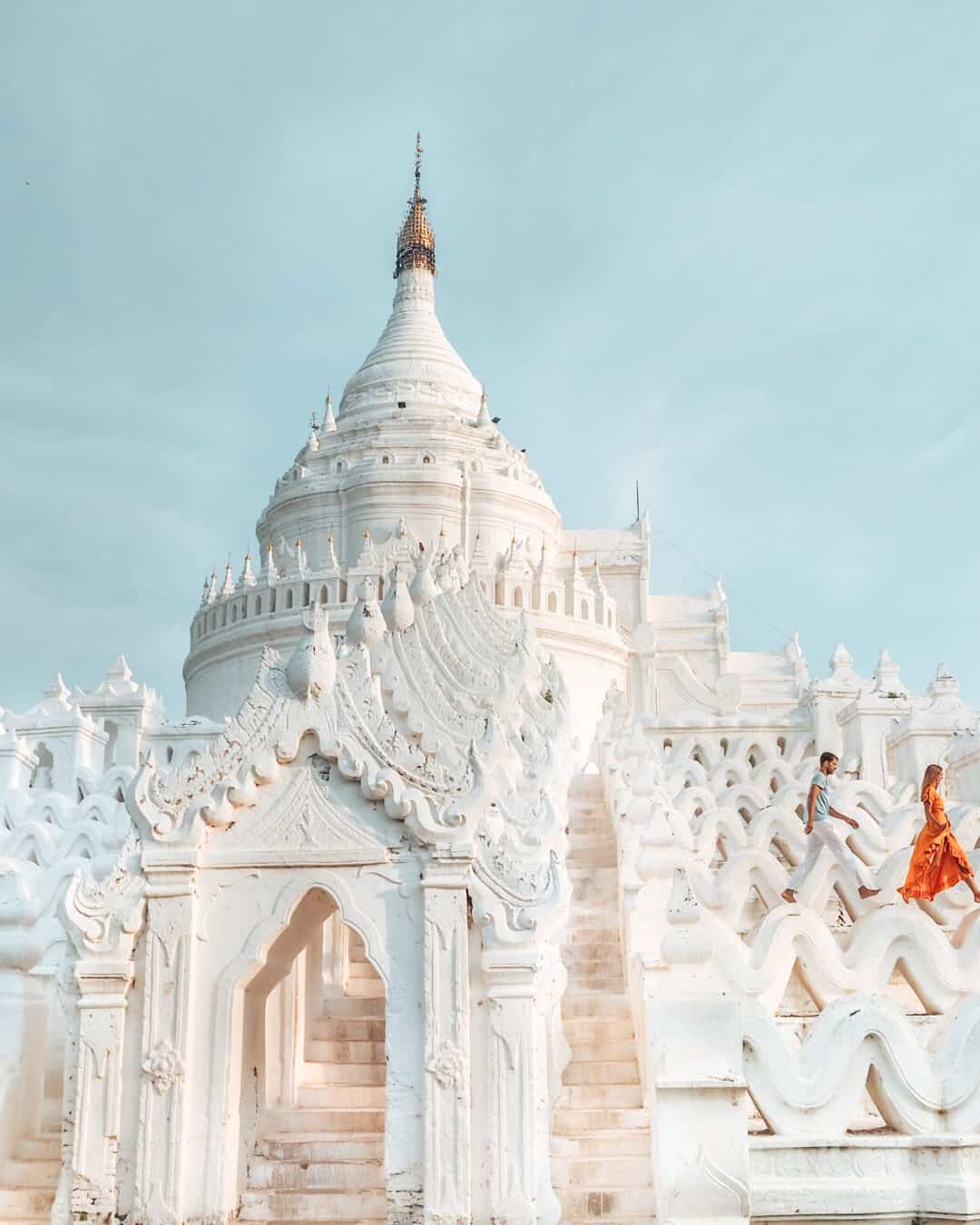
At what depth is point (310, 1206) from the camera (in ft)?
28.6

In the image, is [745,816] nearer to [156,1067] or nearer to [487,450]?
[156,1067]

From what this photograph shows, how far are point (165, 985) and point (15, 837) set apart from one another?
994 centimetres

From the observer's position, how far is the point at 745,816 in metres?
22.8

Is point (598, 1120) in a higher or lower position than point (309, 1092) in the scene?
lower

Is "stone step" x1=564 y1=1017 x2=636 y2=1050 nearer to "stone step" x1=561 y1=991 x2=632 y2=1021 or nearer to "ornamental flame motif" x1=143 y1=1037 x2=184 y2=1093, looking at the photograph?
"stone step" x1=561 y1=991 x2=632 y2=1021

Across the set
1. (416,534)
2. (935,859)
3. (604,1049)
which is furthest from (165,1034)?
(416,534)

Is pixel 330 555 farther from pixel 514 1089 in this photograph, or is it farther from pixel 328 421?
pixel 514 1089

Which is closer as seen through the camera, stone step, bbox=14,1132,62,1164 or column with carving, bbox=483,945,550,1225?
column with carving, bbox=483,945,550,1225

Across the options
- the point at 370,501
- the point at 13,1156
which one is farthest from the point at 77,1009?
the point at 370,501

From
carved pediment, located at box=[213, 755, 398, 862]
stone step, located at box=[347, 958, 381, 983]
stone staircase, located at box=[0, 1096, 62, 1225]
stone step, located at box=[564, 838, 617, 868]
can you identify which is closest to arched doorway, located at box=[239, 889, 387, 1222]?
carved pediment, located at box=[213, 755, 398, 862]

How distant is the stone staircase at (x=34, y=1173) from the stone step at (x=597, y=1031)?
3.38 meters

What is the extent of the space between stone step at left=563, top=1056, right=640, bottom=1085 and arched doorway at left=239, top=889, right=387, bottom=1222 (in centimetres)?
127

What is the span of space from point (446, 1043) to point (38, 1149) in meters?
3.02

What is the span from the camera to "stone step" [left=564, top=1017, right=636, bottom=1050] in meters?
10.4
